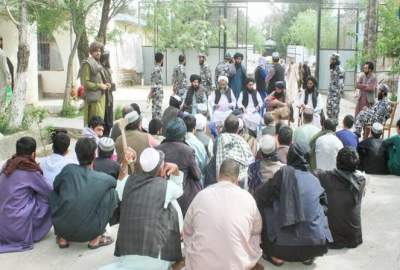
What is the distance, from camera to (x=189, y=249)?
4.11 meters

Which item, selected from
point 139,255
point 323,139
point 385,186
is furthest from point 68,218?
point 385,186

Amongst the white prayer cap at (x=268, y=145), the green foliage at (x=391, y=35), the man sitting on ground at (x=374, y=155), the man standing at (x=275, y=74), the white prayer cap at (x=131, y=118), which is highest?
the green foliage at (x=391, y=35)

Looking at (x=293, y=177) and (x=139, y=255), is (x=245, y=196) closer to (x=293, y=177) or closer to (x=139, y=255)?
(x=293, y=177)

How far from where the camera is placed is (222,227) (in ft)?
13.0

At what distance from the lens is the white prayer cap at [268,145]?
192 inches

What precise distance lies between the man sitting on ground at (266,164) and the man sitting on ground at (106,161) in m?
1.43

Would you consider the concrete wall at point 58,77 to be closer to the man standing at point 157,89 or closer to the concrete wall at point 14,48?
the concrete wall at point 14,48

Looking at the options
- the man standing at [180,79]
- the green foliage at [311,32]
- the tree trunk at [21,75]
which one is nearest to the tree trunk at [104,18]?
the man standing at [180,79]

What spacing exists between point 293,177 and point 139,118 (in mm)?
2504

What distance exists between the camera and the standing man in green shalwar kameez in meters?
8.23

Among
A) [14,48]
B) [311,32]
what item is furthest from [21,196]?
[311,32]

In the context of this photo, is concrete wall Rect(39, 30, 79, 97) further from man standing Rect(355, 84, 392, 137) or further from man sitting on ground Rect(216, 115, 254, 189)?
man sitting on ground Rect(216, 115, 254, 189)

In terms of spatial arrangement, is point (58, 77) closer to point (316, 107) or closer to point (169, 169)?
point (316, 107)

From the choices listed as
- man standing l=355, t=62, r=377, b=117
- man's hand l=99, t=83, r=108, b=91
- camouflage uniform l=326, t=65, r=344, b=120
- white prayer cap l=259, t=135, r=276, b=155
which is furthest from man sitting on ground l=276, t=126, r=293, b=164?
camouflage uniform l=326, t=65, r=344, b=120
